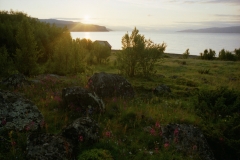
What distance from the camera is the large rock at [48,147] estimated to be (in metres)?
5.29

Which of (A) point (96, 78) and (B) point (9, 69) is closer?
(A) point (96, 78)

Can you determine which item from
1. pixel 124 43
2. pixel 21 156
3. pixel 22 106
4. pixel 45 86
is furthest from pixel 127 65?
pixel 21 156

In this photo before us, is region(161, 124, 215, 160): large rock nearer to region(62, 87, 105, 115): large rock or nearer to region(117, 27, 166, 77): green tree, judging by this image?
region(62, 87, 105, 115): large rock

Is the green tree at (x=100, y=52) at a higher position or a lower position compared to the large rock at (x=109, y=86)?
higher

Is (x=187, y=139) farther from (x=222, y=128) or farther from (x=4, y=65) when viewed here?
(x=4, y=65)

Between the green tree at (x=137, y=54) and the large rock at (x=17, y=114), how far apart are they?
16240 mm

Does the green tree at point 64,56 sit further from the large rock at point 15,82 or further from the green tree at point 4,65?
the large rock at point 15,82

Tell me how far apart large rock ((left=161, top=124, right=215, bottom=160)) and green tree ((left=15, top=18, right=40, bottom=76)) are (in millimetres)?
15831

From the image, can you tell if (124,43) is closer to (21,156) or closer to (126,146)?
(126,146)

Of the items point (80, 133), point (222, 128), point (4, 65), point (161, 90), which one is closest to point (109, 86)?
point (161, 90)

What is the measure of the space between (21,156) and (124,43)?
61.7 feet

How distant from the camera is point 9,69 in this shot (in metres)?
18.4

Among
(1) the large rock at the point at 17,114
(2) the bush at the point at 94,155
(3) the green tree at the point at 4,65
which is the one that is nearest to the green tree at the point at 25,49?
(3) the green tree at the point at 4,65

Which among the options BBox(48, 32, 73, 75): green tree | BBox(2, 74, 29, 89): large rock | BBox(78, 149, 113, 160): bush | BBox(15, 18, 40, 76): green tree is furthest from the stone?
BBox(15, 18, 40, 76): green tree
